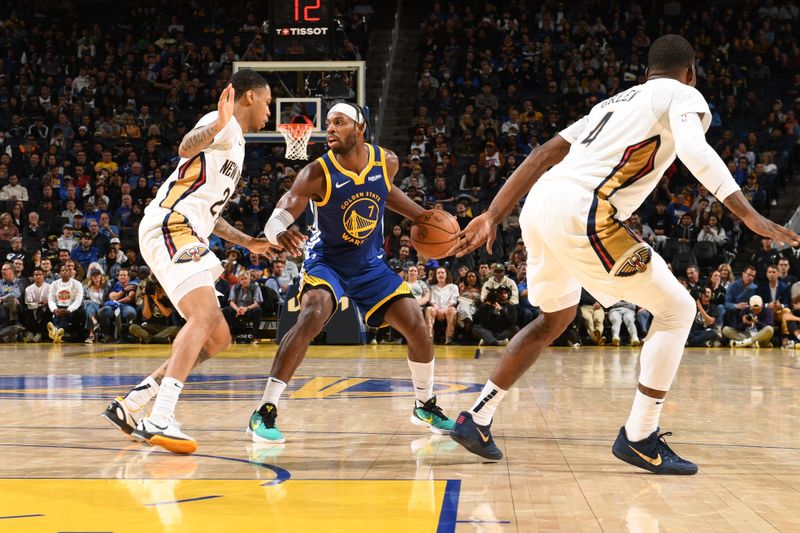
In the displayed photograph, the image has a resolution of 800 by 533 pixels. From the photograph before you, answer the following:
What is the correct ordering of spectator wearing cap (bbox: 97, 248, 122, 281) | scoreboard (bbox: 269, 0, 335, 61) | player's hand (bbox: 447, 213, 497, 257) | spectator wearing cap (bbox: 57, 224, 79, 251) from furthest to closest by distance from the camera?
spectator wearing cap (bbox: 57, 224, 79, 251)
spectator wearing cap (bbox: 97, 248, 122, 281)
scoreboard (bbox: 269, 0, 335, 61)
player's hand (bbox: 447, 213, 497, 257)

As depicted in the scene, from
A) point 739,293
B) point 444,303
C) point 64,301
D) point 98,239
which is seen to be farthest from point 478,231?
point 98,239

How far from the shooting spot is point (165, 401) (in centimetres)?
491

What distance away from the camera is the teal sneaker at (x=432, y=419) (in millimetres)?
5570

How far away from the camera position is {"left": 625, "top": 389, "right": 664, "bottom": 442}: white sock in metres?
4.36

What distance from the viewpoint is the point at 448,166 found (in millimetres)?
18438

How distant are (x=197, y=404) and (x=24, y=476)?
2.70 metres

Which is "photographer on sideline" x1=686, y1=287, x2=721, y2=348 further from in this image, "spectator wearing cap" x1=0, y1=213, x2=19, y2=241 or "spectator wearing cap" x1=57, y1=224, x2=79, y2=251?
"spectator wearing cap" x1=0, y1=213, x2=19, y2=241

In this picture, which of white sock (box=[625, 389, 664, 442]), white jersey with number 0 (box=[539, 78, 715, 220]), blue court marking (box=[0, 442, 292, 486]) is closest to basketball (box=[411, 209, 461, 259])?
white jersey with number 0 (box=[539, 78, 715, 220])

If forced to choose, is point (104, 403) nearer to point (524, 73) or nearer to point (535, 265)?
point (535, 265)

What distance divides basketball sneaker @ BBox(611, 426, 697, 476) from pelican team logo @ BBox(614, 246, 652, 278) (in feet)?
2.53

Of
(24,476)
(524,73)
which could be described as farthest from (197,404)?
(524,73)

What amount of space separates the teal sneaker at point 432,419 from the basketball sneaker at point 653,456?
1372 mm

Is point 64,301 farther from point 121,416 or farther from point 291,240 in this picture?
point 291,240

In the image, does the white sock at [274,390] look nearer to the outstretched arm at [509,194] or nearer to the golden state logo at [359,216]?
the golden state logo at [359,216]
